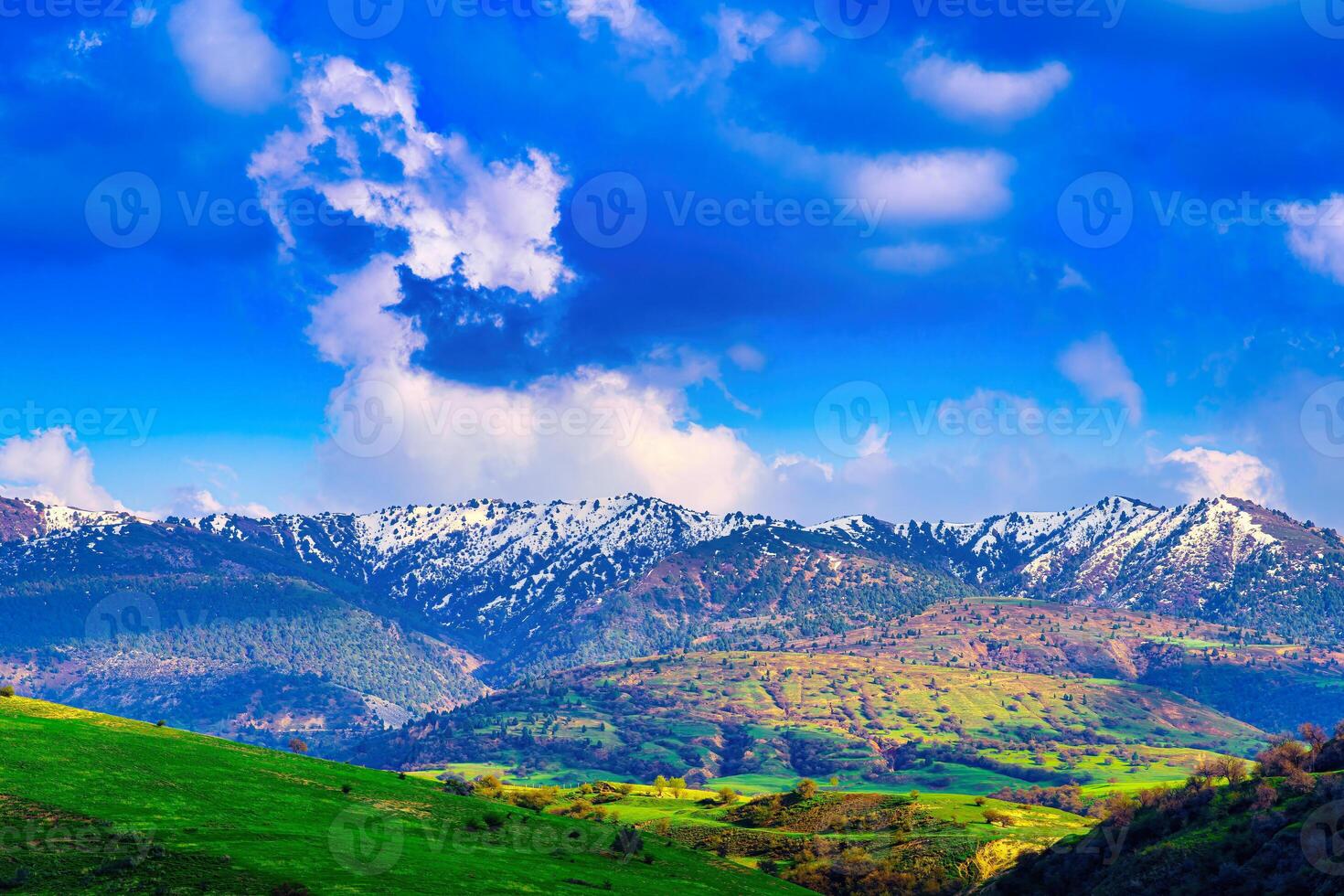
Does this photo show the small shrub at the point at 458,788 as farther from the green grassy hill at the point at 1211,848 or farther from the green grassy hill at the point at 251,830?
the green grassy hill at the point at 1211,848

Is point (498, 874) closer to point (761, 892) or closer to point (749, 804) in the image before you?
point (761, 892)

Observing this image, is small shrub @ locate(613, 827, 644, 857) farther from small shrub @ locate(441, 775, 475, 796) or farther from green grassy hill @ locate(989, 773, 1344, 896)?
small shrub @ locate(441, 775, 475, 796)

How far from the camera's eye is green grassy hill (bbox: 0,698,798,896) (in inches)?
2435

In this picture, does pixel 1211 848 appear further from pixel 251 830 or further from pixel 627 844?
pixel 251 830

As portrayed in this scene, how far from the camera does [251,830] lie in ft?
246

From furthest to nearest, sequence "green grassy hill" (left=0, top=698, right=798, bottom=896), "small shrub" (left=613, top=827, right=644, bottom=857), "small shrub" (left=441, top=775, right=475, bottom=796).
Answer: "small shrub" (left=441, top=775, right=475, bottom=796) < "small shrub" (left=613, top=827, right=644, bottom=857) < "green grassy hill" (left=0, top=698, right=798, bottom=896)

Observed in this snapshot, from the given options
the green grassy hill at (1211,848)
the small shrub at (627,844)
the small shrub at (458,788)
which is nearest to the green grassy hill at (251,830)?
the small shrub at (627,844)

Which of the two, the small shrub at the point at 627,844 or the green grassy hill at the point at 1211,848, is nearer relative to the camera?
the green grassy hill at the point at 1211,848

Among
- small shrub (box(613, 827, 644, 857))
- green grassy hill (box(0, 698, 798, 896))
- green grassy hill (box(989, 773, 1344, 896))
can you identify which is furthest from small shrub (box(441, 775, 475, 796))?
green grassy hill (box(989, 773, 1344, 896))

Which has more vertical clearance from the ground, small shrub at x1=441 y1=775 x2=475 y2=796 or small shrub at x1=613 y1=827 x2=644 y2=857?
small shrub at x1=441 y1=775 x2=475 y2=796

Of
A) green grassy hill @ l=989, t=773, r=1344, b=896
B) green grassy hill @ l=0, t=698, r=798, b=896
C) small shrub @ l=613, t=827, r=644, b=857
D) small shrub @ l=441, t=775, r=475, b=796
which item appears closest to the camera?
green grassy hill @ l=0, t=698, r=798, b=896

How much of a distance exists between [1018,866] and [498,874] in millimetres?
59817

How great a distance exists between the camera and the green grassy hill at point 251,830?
61844 mm

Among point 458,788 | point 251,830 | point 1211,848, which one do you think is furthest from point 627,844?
point 458,788
